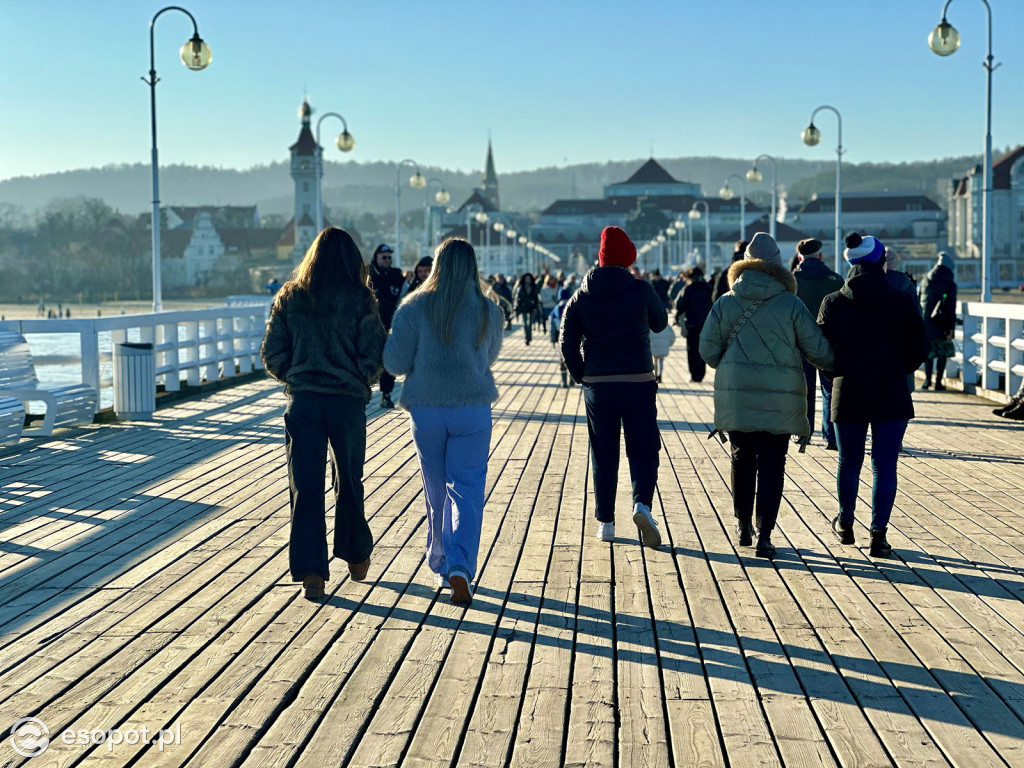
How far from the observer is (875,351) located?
278 inches

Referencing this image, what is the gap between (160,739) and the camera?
4.20 meters

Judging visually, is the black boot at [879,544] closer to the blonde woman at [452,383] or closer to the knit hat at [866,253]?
the knit hat at [866,253]

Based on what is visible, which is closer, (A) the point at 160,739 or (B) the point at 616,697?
(A) the point at 160,739

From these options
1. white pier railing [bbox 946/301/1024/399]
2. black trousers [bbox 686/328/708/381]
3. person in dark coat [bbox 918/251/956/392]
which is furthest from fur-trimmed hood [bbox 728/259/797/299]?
black trousers [bbox 686/328/708/381]

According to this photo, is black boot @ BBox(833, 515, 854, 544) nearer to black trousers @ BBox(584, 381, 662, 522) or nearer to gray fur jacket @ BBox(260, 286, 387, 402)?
black trousers @ BBox(584, 381, 662, 522)

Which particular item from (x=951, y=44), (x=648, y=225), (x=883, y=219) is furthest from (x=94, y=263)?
(x=951, y=44)

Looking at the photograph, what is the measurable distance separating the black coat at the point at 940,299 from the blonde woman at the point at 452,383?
10987 millimetres

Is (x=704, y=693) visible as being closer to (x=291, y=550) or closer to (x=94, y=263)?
(x=291, y=550)

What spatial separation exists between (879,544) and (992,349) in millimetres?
10332

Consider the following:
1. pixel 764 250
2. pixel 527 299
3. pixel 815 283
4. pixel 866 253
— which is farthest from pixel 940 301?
pixel 527 299

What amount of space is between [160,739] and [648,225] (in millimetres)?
167998

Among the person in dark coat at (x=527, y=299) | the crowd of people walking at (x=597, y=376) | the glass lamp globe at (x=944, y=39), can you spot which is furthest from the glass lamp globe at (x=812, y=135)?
the crowd of people walking at (x=597, y=376)

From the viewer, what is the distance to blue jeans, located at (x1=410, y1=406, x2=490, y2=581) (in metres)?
6.04

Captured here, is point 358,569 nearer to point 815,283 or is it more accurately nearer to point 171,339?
point 815,283
